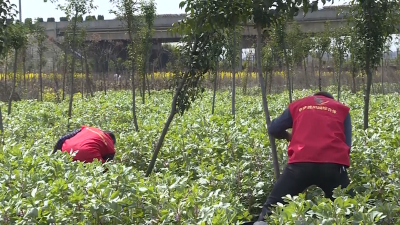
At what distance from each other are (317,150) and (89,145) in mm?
2673

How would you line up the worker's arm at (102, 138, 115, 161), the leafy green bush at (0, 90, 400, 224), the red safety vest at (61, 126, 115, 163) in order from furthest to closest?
1. the worker's arm at (102, 138, 115, 161)
2. the red safety vest at (61, 126, 115, 163)
3. the leafy green bush at (0, 90, 400, 224)

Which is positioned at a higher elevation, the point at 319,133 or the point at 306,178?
the point at 319,133

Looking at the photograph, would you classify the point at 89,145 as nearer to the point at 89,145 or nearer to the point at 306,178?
the point at 89,145

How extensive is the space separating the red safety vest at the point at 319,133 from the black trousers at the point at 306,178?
0.05 meters

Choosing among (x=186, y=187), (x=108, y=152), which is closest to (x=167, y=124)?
(x=108, y=152)

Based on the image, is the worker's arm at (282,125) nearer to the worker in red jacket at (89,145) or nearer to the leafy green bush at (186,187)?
the leafy green bush at (186,187)

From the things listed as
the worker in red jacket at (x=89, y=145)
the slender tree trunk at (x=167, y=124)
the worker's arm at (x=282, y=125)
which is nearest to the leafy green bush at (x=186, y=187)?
the slender tree trunk at (x=167, y=124)

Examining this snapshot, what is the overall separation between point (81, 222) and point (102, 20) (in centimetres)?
4549

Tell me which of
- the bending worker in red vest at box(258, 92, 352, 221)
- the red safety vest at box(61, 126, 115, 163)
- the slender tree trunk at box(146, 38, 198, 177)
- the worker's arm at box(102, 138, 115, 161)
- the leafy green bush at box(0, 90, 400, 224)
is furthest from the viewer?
the slender tree trunk at box(146, 38, 198, 177)

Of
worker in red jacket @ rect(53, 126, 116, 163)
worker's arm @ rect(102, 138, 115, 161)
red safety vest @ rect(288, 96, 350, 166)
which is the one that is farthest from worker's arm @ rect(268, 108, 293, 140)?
worker's arm @ rect(102, 138, 115, 161)

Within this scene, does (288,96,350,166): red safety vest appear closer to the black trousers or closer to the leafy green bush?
the black trousers

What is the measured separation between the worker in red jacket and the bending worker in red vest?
7.23ft

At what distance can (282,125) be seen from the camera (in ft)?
14.8

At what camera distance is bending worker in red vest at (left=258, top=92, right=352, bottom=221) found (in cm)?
415
